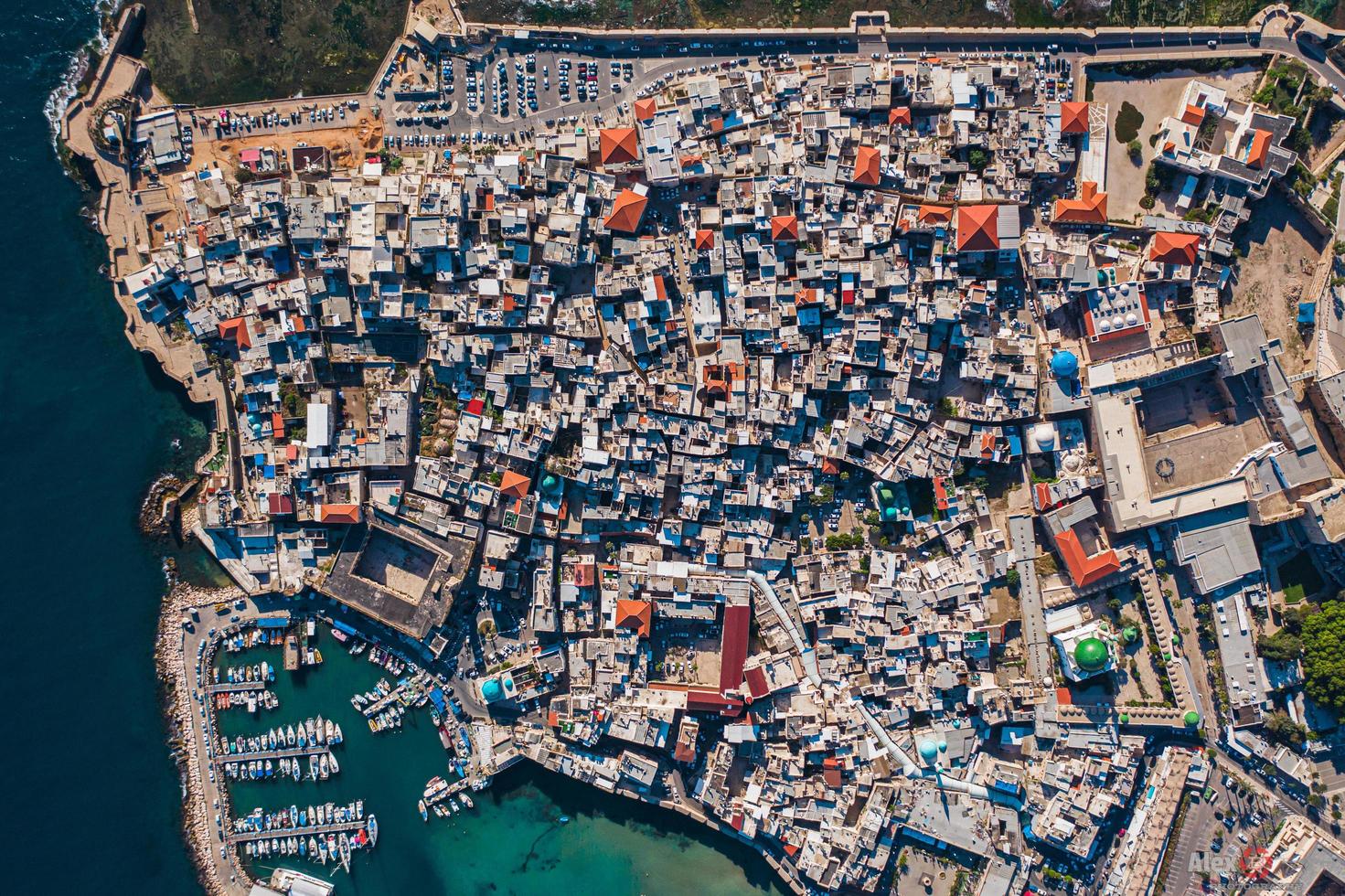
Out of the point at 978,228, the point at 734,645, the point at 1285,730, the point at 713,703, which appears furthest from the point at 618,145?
the point at 1285,730

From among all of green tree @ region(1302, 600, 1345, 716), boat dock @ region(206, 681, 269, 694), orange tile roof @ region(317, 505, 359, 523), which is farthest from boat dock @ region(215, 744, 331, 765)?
green tree @ region(1302, 600, 1345, 716)

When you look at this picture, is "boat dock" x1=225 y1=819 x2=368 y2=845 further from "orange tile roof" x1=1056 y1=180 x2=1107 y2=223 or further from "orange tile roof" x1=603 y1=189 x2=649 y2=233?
"orange tile roof" x1=1056 y1=180 x2=1107 y2=223

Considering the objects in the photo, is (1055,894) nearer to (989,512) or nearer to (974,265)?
(989,512)

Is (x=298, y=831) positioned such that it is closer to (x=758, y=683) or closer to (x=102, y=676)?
(x=102, y=676)

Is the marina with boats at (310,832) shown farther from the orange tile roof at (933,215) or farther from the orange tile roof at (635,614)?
the orange tile roof at (933,215)

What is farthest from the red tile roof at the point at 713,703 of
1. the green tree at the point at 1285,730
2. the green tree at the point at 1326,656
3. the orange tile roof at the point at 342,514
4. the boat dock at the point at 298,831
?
the green tree at the point at 1326,656
